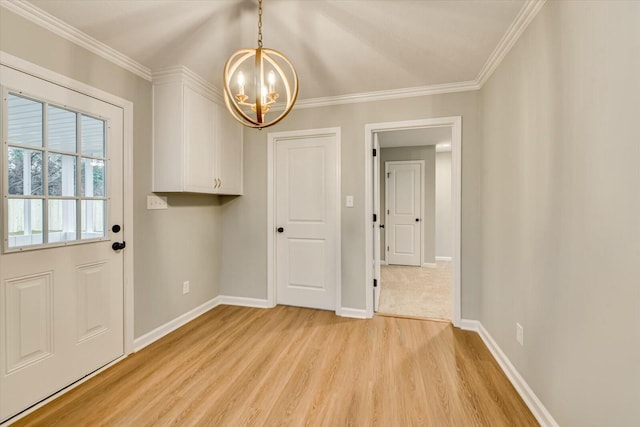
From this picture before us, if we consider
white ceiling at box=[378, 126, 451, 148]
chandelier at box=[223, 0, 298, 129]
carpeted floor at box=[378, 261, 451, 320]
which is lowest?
carpeted floor at box=[378, 261, 451, 320]

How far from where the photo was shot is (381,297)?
3789 mm

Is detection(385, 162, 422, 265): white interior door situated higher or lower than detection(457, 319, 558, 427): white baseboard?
higher

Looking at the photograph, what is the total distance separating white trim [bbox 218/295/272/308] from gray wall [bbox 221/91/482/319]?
0.16 feet

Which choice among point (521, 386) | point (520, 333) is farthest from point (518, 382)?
point (520, 333)

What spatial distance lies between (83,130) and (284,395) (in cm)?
226

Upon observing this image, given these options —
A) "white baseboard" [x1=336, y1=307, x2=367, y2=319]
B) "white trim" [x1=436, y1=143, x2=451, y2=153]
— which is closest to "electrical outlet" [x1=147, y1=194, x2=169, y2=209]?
"white baseboard" [x1=336, y1=307, x2=367, y2=319]

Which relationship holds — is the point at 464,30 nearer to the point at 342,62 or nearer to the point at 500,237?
the point at 342,62

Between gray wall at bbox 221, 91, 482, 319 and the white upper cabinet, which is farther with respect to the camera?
gray wall at bbox 221, 91, 482, 319

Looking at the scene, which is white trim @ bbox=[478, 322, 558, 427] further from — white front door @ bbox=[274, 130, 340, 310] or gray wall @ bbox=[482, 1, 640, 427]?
white front door @ bbox=[274, 130, 340, 310]

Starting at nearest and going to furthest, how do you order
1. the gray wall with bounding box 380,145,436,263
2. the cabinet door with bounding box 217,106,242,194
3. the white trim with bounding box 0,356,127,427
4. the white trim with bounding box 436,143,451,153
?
the white trim with bounding box 0,356,127,427 → the cabinet door with bounding box 217,106,242,194 → the gray wall with bounding box 380,145,436,263 → the white trim with bounding box 436,143,451,153

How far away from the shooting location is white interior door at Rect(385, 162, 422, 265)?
18.7 feet

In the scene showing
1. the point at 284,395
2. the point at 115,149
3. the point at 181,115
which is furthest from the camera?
the point at 181,115

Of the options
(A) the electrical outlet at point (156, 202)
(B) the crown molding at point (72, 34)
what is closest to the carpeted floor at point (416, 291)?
(A) the electrical outlet at point (156, 202)

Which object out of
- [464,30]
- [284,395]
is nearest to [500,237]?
[464,30]
